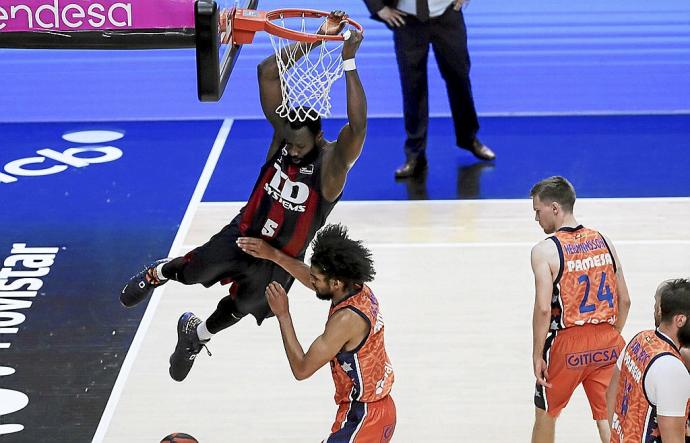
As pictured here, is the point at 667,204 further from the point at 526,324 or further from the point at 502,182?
the point at 526,324

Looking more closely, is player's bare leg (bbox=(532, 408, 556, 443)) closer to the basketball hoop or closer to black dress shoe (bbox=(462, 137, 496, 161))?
the basketball hoop

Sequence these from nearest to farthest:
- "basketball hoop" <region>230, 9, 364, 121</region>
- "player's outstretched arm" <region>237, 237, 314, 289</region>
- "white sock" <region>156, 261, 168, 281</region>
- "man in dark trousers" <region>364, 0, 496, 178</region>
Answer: "basketball hoop" <region>230, 9, 364, 121</region> < "player's outstretched arm" <region>237, 237, 314, 289</region> < "white sock" <region>156, 261, 168, 281</region> < "man in dark trousers" <region>364, 0, 496, 178</region>

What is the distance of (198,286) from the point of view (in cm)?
893

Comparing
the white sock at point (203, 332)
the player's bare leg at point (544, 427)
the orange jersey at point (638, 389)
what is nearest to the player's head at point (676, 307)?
the orange jersey at point (638, 389)

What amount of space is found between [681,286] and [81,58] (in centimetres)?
1044

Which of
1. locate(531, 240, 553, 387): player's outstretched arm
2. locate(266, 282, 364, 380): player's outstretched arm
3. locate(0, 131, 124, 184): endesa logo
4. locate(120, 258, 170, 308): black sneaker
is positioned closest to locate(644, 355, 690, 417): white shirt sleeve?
locate(531, 240, 553, 387): player's outstretched arm

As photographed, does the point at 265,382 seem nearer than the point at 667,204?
Yes

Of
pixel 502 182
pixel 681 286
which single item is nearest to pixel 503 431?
pixel 681 286

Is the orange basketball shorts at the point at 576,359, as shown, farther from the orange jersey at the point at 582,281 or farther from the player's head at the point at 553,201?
the player's head at the point at 553,201

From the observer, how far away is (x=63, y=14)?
5184 millimetres

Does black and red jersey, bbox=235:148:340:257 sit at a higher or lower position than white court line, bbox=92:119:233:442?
higher

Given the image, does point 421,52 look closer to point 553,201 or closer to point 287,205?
point 287,205

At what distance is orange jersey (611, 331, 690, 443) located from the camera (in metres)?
5.07

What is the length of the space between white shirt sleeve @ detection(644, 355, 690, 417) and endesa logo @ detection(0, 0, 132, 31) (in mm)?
2683
